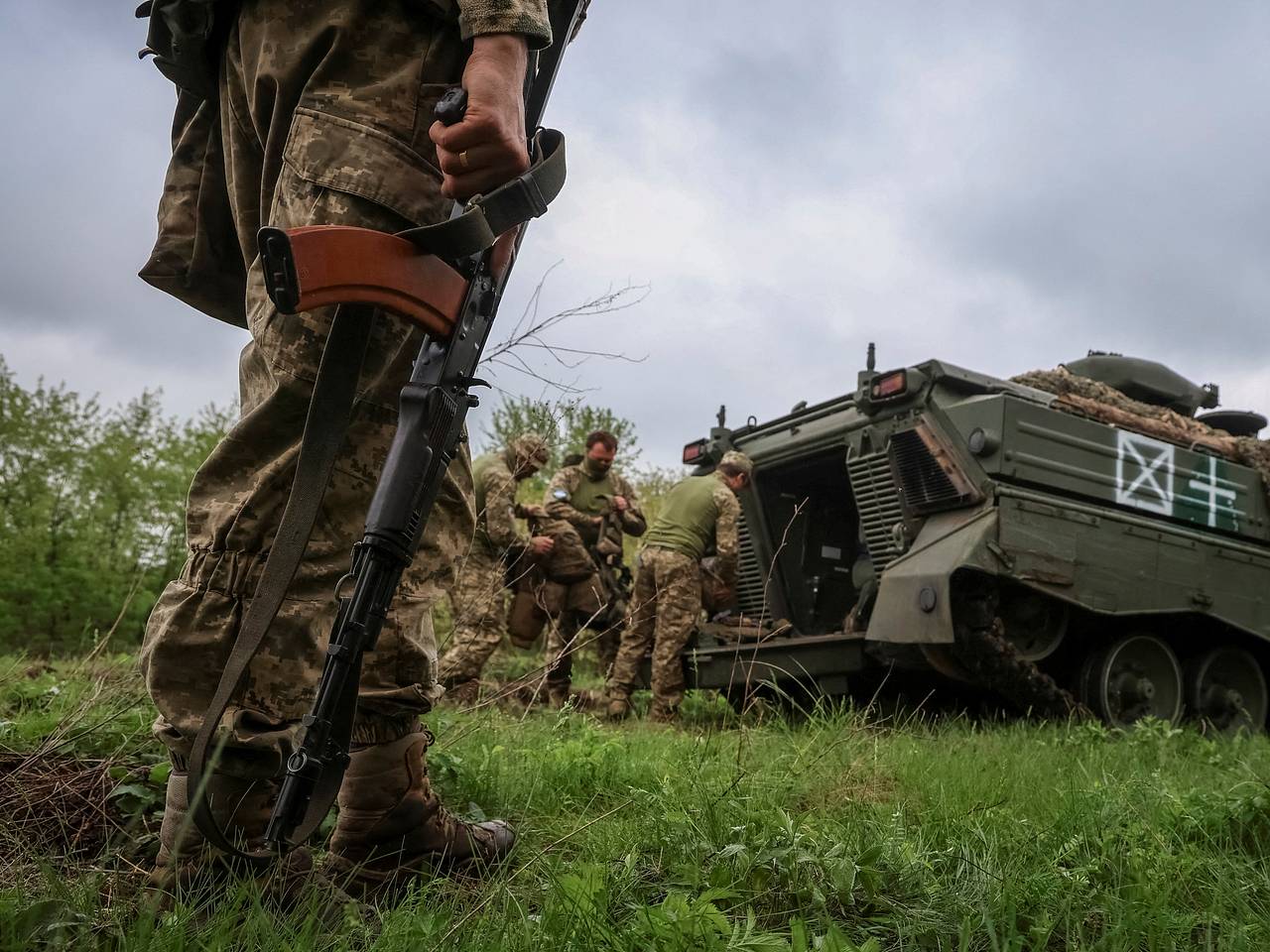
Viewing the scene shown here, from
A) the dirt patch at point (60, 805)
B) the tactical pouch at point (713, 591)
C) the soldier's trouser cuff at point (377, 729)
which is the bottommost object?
the dirt patch at point (60, 805)

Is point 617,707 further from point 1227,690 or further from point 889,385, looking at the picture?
point 1227,690

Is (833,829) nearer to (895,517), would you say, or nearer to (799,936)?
(799,936)

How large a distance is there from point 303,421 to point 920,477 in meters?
4.58

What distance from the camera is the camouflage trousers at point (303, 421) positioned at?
5.82 feet

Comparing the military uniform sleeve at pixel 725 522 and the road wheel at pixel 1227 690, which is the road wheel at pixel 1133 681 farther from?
the military uniform sleeve at pixel 725 522

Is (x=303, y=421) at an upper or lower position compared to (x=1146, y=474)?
lower

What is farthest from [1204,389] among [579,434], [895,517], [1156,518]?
[579,434]

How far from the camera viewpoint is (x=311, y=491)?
175 centimetres

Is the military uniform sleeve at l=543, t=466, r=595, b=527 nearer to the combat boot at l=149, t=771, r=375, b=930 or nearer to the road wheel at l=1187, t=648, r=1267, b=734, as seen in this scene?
the road wheel at l=1187, t=648, r=1267, b=734

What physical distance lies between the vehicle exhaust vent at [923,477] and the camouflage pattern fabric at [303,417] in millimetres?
4121

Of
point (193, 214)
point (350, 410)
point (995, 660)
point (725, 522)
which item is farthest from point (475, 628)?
point (350, 410)

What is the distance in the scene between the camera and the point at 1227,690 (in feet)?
21.9

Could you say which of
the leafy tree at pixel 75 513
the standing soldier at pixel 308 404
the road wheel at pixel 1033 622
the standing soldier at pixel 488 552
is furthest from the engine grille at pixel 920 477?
the leafy tree at pixel 75 513

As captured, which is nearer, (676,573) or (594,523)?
(676,573)
